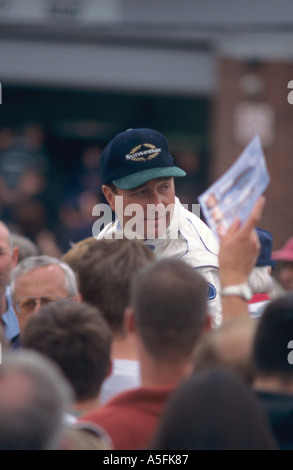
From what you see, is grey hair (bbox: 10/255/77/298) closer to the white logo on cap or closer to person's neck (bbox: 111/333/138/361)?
the white logo on cap

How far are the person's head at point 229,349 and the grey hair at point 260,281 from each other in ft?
3.84

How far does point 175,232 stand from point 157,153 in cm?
32

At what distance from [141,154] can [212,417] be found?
1691 millimetres

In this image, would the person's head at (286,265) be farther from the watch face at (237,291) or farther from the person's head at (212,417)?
the person's head at (212,417)

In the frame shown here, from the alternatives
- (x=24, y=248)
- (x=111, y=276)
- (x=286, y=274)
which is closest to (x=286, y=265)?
(x=286, y=274)

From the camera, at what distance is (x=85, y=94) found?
975 cm

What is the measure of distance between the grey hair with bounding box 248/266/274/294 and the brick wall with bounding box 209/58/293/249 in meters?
5.81

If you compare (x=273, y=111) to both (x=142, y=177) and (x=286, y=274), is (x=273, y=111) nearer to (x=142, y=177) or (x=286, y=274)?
(x=286, y=274)

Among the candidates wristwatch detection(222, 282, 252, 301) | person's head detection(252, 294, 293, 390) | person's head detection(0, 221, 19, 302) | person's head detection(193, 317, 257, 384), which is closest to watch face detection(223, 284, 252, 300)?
wristwatch detection(222, 282, 252, 301)


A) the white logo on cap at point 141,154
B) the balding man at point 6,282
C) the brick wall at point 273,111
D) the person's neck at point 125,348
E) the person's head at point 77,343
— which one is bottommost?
the brick wall at point 273,111

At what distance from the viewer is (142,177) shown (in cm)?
313

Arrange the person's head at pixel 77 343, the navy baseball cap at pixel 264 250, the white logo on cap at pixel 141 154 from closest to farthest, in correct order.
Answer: the person's head at pixel 77 343 → the white logo on cap at pixel 141 154 → the navy baseball cap at pixel 264 250

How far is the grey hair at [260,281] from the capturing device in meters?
3.44

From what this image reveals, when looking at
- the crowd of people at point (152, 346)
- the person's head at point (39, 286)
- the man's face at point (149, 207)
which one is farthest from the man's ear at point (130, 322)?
the person's head at point (39, 286)
